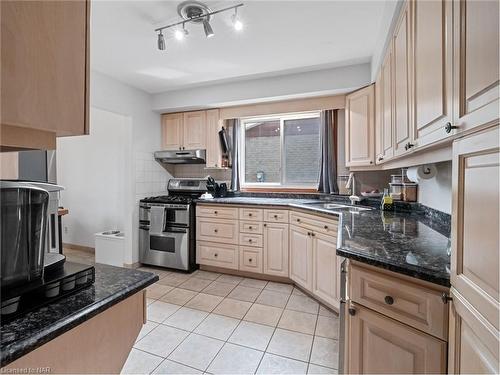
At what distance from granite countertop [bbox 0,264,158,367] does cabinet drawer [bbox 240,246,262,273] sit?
2.22 meters

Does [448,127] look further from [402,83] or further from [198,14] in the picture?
[198,14]

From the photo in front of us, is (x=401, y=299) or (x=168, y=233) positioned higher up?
(x=401, y=299)

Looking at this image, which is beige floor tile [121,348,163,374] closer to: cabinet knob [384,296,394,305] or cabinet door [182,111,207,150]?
cabinet knob [384,296,394,305]

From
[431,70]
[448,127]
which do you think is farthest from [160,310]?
[431,70]

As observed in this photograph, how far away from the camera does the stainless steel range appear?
3.33 meters

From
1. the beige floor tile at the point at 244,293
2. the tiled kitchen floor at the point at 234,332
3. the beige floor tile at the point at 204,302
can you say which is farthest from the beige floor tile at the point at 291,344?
the beige floor tile at the point at 204,302

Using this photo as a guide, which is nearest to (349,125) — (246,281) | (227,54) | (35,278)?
(227,54)

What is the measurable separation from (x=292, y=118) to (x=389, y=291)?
113 inches

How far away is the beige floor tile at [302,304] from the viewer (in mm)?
2376

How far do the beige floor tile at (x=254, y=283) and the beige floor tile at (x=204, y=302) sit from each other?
17.8 inches

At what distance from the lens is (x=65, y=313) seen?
0.68 m

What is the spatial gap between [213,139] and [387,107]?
231 cm

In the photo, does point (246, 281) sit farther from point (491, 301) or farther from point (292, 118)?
point (491, 301)

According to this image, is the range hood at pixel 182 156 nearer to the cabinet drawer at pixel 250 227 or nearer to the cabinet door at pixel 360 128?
the cabinet drawer at pixel 250 227
